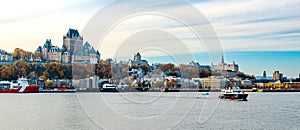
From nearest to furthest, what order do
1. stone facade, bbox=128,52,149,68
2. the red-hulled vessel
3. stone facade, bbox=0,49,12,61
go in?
the red-hulled vessel < stone facade, bbox=128,52,149,68 < stone facade, bbox=0,49,12,61

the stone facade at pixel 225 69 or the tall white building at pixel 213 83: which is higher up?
the stone facade at pixel 225 69

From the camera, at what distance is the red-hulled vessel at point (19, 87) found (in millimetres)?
Result: 49688

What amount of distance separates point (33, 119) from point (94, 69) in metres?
44.1

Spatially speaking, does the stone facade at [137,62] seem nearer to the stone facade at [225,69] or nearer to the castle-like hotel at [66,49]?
the castle-like hotel at [66,49]

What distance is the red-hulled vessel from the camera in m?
49.7

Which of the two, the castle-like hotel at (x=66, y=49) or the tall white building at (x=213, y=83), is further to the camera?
the castle-like hotel at (x=66, y=49)

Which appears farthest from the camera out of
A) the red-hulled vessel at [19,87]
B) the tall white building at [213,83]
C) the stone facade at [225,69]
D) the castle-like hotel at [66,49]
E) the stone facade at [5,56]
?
the stone facade at [225,69]

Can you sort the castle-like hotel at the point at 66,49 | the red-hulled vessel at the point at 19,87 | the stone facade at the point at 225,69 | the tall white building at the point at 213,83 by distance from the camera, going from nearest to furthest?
the red-hulled vessel at the point at 19,87
the tall white building at the point at 213,83
the castle-like hotel at the point at 66,49
the stone facade at the point at 225,69

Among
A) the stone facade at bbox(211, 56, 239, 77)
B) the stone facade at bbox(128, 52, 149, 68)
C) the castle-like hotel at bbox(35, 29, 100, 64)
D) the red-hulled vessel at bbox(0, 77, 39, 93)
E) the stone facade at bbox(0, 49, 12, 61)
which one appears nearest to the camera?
the red-hulled vessel at bbox(0, 77, 39, 93)

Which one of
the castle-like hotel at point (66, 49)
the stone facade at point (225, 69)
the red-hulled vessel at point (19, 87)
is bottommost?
the red-hulled vessel at point (19, 87)

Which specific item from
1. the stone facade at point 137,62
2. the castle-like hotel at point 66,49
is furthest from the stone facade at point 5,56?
the stone facade at point 137,62

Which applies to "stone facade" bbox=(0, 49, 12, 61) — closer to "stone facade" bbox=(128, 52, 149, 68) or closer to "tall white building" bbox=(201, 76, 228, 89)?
Result: "stone facade" bbox=(128, 52, 149, 68)

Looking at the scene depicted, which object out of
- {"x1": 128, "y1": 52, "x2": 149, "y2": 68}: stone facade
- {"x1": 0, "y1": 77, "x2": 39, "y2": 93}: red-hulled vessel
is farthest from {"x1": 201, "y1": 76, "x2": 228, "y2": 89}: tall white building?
{"x1": 0, "y1": 77, "x2": 39, "y2": 93}: red-hulled vessel

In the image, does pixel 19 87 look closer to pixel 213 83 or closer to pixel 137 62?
pixel 137 62
